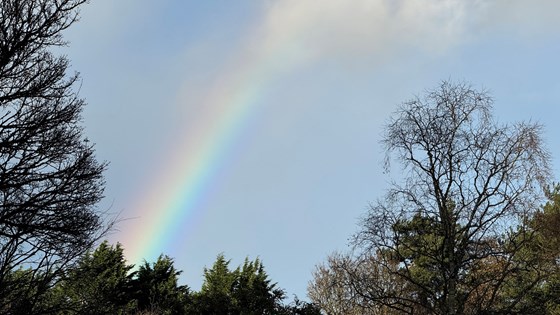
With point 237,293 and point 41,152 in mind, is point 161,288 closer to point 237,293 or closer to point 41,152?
point 237,293

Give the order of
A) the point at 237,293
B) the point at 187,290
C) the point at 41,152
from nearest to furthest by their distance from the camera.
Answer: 1. the point at 41,152
2. the point at 237,293
3. the point at 187,290

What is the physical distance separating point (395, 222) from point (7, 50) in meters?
8.67

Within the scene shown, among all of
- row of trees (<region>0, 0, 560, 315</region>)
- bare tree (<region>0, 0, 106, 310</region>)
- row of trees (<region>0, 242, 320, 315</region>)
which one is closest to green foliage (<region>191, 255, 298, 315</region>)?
row of trees (<region>0, 242, 320, 315</region>)

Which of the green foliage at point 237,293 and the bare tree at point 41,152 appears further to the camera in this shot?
the green foliage at point 237,293

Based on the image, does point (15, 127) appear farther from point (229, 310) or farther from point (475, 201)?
point (229, 310)

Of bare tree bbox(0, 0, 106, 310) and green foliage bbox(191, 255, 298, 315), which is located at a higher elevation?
green foliage bbox(191, 255, 298, 315)

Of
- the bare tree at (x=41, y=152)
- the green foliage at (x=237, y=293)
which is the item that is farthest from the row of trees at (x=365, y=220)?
the green foliage at (x=237, y=293)

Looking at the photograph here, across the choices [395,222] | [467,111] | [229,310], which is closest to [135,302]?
[229,310]

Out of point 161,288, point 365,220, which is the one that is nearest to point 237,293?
point 161,288

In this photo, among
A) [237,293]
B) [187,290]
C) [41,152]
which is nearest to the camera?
[41,152]

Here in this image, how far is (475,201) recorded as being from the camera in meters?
11.3

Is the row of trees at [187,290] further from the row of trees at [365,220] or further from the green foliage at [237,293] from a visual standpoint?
the row of trees at [365,220]

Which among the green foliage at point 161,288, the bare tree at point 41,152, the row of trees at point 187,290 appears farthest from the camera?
the green foliage at point 161,288

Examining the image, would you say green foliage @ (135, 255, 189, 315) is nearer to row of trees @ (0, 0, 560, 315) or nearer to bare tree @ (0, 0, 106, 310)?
row of trees @ (0, 0, 560, 315)
